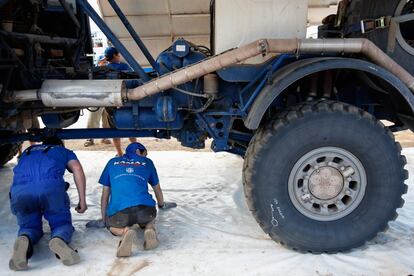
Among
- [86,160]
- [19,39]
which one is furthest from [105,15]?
[86,160]

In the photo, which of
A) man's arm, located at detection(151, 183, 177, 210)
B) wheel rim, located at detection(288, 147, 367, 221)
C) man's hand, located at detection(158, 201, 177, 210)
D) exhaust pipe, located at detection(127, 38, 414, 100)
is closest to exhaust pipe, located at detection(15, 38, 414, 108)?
exhaust pipe, located at detection(127, 38, 414, 100)

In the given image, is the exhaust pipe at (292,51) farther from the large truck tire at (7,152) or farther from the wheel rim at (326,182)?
the large truck tire at (7,152)

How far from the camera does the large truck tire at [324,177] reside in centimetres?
297

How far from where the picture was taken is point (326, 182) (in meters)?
3.02

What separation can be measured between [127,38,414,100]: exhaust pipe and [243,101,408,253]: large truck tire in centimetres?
38

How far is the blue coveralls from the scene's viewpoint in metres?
3.15

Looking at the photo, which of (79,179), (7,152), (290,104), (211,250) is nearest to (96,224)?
(79,179)

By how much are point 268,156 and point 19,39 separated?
2.22m

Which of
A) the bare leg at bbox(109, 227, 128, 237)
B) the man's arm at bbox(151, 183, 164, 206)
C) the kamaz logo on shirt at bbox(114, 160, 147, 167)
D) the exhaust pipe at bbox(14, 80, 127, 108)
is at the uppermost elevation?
the exhaust pipe at bbox(14, 80, 127, 108)

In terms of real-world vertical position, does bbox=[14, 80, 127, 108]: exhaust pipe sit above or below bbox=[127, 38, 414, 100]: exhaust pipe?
below

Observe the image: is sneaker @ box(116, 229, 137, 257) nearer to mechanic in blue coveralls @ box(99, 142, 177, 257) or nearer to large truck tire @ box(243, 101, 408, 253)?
mechanic in blue coveralls @ box(99, 142, 177, 257)

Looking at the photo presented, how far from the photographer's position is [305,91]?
11.1ft

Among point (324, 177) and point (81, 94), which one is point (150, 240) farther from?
point (324, 177)

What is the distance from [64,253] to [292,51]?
2.10 metres
